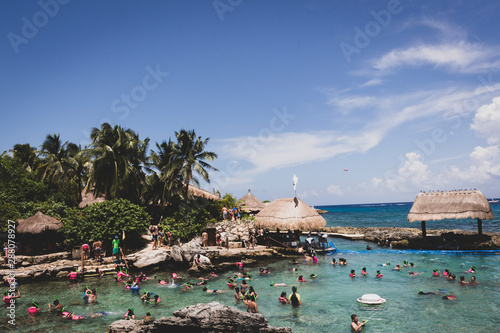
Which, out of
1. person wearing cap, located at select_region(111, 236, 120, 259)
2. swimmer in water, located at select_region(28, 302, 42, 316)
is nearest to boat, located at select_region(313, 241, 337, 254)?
person wearing cap, located at select_region(111, 236, 120, 259)

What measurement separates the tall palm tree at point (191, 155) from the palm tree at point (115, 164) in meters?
3.78

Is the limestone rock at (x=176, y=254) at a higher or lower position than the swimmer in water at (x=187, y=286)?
higher

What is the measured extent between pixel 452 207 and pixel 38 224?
101ft

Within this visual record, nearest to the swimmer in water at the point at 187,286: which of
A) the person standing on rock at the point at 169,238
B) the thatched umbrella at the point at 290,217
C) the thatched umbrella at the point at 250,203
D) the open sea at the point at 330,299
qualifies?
the open sea at the point at 330,299

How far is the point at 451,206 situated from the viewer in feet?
81.8

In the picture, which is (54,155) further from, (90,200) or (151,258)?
(151,258)

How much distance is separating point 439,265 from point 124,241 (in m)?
21.7

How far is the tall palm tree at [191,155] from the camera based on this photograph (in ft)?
91.9

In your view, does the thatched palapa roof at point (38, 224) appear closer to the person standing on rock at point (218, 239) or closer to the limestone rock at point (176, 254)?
the limestone rock at point (176, 254)

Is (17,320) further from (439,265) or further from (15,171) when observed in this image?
(439,265)

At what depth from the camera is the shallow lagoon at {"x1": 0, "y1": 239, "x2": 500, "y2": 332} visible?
1166 centimetres

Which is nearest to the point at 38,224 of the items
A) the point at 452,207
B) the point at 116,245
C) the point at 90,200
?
the point at 116,245

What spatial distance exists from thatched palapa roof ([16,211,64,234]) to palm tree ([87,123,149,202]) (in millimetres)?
4854

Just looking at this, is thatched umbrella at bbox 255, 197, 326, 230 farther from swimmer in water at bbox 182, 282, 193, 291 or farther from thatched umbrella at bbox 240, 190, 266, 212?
thatched umbrella at bbox 240, 190, 266, 212
